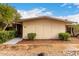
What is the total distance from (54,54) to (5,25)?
1.02 m

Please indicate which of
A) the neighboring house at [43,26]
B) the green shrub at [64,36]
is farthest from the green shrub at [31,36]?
the green shrub at [64,36]

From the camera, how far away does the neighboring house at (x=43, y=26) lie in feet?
95.6

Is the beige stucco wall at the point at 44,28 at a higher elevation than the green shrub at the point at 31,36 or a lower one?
higher

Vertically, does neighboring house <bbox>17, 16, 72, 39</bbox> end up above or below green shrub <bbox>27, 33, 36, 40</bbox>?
above

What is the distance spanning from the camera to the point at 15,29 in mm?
29172

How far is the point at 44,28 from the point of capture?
29188 mm

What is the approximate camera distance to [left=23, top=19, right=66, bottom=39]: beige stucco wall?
29156mm

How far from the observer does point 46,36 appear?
29172 mm

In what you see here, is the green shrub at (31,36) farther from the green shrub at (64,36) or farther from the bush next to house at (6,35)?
the green shrub at (64,36)

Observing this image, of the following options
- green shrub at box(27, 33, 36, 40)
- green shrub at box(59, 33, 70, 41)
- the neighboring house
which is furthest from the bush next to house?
green shrub at box(59, 33, 70, 41)

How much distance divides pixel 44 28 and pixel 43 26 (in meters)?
0.04

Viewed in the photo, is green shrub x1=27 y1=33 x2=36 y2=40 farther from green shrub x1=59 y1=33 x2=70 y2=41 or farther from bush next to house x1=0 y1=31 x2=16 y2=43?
green shrub x1=59 y1=33 x2=70 y2=41

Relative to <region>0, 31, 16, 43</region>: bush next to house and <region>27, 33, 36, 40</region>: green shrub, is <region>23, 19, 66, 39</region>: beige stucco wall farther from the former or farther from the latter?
<region>0, 31, 16, 43</region>: bush next to house

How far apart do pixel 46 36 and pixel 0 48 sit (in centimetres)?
86
